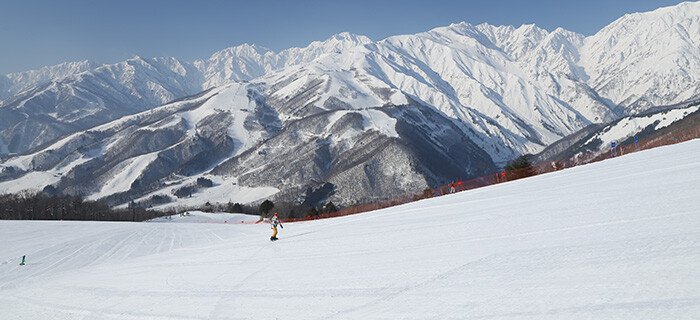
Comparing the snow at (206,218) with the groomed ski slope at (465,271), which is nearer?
the groomed ski slope at (465,271)

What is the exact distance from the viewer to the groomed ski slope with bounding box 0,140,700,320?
21.1ft

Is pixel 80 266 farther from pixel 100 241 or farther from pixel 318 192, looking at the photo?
pixel 318 192

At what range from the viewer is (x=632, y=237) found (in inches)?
341

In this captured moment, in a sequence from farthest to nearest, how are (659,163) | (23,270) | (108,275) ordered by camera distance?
(23,270) → (659,163) → (108,275)

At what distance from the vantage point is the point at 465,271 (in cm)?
895

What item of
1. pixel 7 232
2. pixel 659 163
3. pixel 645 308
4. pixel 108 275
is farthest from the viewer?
pixel 7 232

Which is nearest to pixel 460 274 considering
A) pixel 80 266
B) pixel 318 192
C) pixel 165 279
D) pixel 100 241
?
pixel 165 279

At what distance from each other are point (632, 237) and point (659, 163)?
13495 mm

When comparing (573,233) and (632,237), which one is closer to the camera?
(632,237)

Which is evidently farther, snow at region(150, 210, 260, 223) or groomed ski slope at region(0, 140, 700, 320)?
snow at region(150, 210, 260, 223)

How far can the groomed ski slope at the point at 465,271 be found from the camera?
21.1 feet

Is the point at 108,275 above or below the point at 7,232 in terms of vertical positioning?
below

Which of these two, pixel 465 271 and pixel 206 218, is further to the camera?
pixel 206 218

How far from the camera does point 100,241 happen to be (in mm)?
30641
